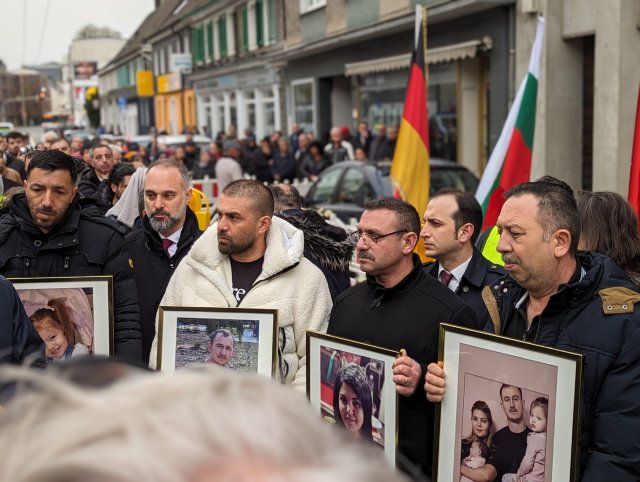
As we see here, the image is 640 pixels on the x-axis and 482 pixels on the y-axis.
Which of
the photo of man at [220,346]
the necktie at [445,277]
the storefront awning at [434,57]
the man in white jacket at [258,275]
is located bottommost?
the photo of man at [220,346]

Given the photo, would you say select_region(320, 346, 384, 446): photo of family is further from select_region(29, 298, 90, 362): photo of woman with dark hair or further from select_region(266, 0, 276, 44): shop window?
select_region(266, 0, 276, 44): shop window

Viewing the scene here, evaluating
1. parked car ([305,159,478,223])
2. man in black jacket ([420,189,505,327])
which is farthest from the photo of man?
parked car ([305,159,478,223])

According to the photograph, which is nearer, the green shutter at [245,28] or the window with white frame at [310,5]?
the window with white frame at [310,5]

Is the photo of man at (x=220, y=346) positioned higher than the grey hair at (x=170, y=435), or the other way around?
the grey hair at (x=170, y=435)

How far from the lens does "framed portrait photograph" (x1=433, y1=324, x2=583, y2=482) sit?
9.87 ft

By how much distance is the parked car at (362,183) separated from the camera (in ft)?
38.4

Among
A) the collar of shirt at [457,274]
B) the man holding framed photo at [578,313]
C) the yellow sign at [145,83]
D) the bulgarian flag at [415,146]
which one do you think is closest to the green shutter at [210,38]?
the yellow sign at [145,83]

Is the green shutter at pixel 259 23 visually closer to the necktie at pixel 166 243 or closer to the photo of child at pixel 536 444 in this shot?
the necktie at pixel 166 243

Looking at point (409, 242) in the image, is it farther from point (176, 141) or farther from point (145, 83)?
point (145, 83)

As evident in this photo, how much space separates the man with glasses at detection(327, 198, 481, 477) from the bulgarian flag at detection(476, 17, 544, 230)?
3.84 metres

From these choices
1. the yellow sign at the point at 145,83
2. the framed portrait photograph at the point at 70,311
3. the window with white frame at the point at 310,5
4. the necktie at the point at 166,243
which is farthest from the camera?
the yellow sign at the point at 145,83

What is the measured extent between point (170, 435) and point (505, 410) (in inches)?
101

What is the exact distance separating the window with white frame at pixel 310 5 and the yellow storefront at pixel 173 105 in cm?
1936

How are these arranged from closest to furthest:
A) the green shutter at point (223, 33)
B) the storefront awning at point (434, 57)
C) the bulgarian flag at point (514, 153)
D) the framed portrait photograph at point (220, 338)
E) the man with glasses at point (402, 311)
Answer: the man with glasses at point (402, 311) < the framed portrait photograph at point (220, 338) < the bulgarian flag at point (514, 153) < the storefront awning at point (434, 57) < the green shutter at point (223, 33)
